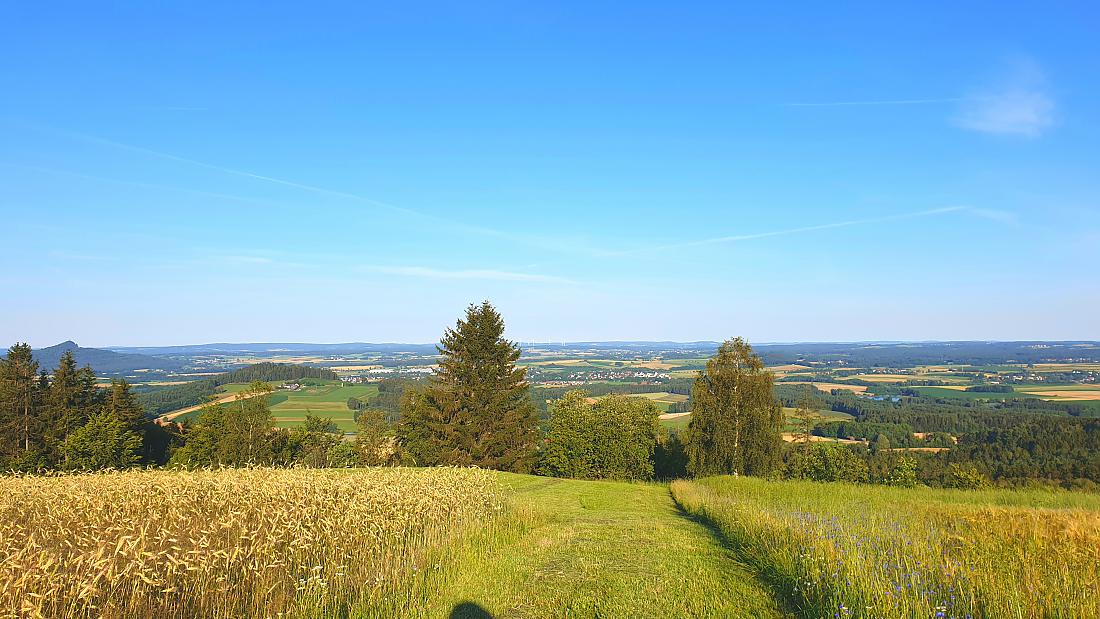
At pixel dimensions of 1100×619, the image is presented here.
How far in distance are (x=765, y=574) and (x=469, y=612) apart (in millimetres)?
4130

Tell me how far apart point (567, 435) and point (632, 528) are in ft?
A: 94.5

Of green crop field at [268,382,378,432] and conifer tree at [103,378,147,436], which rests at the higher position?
conifer tree at [103,378,147,436]

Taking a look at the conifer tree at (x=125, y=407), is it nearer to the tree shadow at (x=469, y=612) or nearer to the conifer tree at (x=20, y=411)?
the conifer tree at (x=20, y=411)

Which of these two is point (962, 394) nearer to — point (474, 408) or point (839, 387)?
point (839, 387)

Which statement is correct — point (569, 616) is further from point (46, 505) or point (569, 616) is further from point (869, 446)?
point (869, 446)

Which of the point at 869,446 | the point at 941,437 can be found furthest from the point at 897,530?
the point at 941,437

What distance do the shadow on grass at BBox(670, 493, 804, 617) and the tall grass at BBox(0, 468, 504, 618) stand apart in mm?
4419

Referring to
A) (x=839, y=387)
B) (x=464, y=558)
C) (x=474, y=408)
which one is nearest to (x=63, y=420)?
(x=474, y=408)

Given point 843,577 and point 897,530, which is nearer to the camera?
point 843,577

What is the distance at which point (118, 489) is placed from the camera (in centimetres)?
974

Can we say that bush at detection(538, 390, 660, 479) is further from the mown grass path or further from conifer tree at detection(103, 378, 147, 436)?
conifer tree at detection(103, 378, 147, 436)

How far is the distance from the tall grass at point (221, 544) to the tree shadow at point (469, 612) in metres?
0.58

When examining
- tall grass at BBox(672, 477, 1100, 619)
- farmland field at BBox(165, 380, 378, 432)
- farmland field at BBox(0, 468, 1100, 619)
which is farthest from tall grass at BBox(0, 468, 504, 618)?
farmland field at BBox(165, 380, 378, 432)

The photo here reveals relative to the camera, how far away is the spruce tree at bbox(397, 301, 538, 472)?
35625 millimetres
